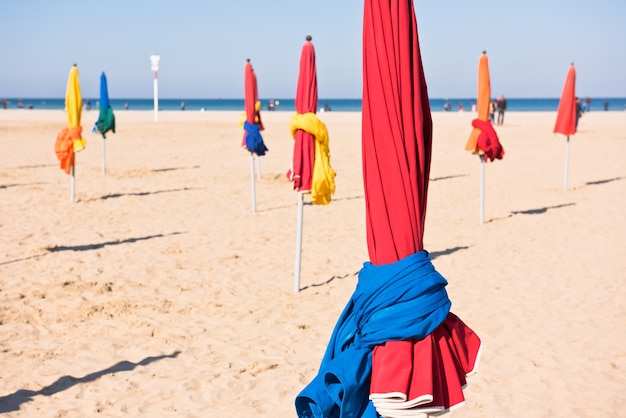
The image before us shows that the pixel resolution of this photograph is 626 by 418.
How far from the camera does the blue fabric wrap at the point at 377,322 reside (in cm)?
256

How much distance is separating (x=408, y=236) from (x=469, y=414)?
2786mm

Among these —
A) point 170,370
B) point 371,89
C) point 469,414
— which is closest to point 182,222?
point 170,370

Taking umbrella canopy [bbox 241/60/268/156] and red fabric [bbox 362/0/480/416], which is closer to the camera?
red fabric [bbox 362/0/480/416]

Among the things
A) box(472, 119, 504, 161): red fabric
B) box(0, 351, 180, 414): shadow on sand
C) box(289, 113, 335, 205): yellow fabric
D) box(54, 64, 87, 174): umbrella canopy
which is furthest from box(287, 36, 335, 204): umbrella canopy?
box(54, 64, 87, 174): umbrella canopy

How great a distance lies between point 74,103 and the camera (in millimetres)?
12906

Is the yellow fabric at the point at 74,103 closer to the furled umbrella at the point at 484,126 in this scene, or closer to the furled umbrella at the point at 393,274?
the furled umbrella at the point at 484,126

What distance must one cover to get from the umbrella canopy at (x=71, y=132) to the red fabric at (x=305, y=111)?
21.4 feet

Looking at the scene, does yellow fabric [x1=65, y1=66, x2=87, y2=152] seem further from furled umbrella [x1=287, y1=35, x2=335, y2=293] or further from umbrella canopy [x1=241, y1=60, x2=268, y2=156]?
furled umbrella [x1=287, y1=35, x2=335, y2=293]

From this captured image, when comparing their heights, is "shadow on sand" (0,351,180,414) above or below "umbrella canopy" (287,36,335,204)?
below

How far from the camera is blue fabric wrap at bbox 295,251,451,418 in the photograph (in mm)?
2559

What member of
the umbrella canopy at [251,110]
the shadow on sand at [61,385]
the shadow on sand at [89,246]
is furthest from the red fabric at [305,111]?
the umbrella canopy at [251,110]

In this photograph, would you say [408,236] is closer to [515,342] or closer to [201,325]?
[515,342]

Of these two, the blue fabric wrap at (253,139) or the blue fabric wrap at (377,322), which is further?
the blue fabric wrap at (253,139)

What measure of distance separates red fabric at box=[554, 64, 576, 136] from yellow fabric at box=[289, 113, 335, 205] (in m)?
9.40
